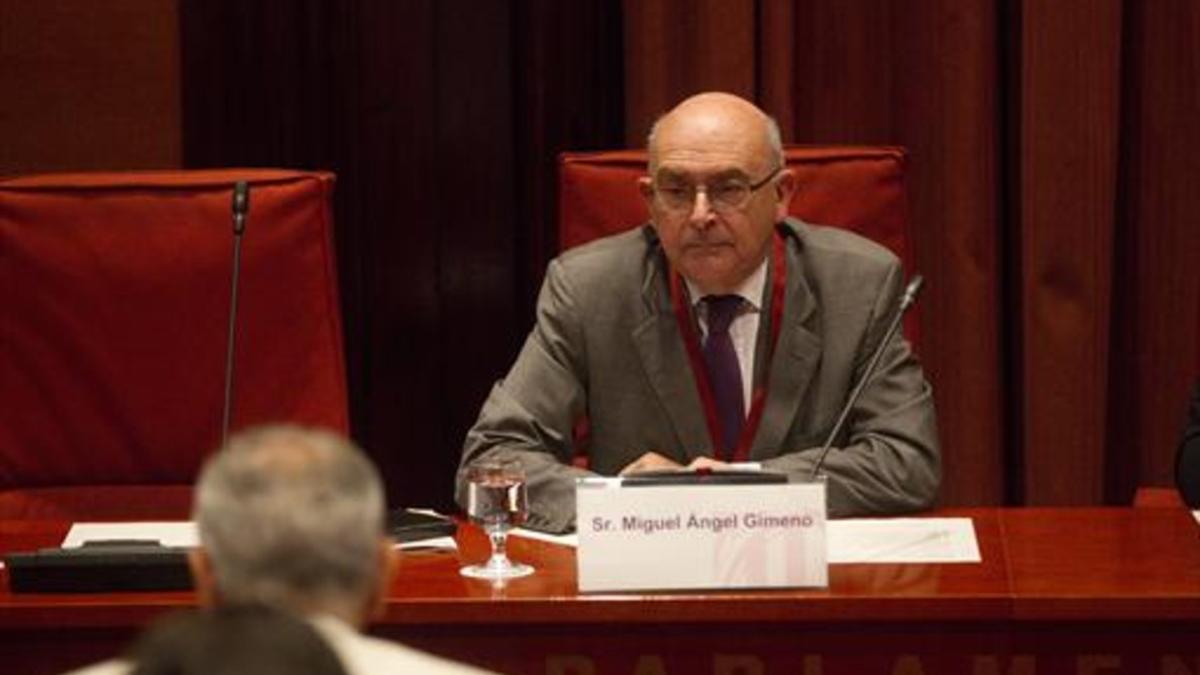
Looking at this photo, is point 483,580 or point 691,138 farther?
point 691,138

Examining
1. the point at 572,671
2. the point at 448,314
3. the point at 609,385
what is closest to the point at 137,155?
the point at 448,314

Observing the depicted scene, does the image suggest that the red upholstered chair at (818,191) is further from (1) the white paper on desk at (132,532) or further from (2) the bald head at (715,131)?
(1) the white paper on desk at (132,532)

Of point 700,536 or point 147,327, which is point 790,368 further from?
point 147,327

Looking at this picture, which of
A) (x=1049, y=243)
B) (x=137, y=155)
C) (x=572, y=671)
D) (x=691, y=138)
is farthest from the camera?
(x=137, y=155)

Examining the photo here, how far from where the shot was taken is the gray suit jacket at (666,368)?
390cm

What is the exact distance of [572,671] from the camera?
318 cm

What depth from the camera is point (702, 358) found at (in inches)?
157

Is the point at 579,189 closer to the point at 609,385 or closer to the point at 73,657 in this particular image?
the point at 609,385

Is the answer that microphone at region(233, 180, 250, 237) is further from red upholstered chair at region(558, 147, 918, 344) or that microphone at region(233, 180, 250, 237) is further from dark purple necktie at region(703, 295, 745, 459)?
dark purple necktie at region(703, 295, 745, 459)

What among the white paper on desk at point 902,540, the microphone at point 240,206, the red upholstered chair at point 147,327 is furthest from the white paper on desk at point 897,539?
the red upholstered chair at point 147,327

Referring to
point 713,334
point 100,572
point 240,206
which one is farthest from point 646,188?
A: point 100,572

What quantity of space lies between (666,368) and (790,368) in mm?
202

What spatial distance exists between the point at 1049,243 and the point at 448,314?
1.22 meters

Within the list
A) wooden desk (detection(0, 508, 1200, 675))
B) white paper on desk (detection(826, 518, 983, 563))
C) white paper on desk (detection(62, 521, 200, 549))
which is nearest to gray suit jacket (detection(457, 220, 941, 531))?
white paper on desk (detection(826, 518, 983, 563))
